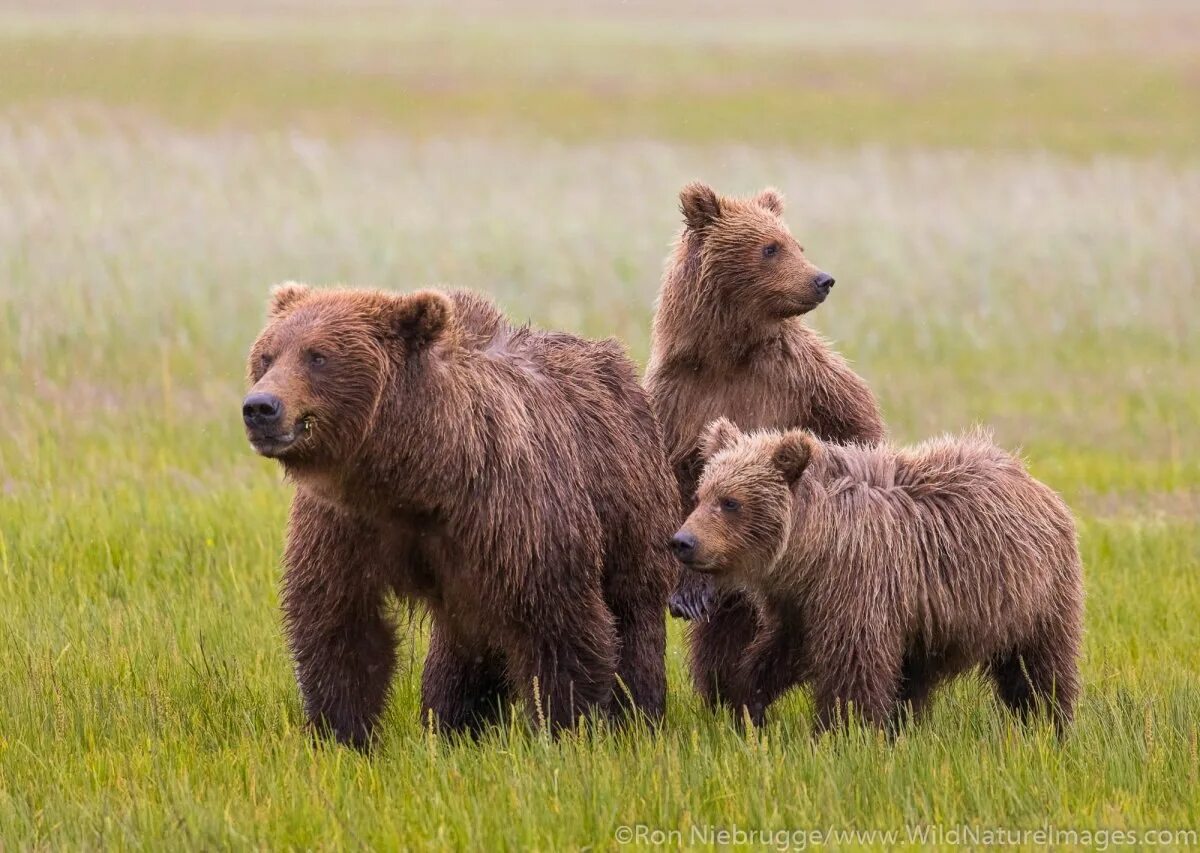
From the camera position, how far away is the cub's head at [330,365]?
Answer: 218 inches

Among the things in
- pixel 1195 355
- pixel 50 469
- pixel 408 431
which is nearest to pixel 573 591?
pixel 408 431

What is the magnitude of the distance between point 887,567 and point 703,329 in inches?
69.9

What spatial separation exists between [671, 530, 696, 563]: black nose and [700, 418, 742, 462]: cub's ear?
59cm

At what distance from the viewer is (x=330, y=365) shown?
573cm

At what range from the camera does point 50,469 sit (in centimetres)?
1125

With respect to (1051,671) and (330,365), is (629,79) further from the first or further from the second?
(330,365)

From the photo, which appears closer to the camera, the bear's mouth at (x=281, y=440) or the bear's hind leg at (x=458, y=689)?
the bear's mouth at (x=281, y=440)

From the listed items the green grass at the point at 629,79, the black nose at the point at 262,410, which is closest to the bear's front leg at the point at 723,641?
the black nose at the point at 262,410

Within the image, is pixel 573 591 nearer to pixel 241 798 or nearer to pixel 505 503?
pixel 505 503

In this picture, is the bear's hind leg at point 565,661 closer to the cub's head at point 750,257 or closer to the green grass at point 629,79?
the cub's head at point 750,257

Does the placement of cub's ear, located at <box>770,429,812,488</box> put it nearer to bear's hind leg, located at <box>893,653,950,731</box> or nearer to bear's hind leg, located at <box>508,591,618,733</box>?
bear's hind leg, located at <box>508,591,618,733</box>

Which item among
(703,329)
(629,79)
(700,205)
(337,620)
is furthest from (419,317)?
(629,79)

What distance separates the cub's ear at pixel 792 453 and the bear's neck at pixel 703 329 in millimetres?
1382

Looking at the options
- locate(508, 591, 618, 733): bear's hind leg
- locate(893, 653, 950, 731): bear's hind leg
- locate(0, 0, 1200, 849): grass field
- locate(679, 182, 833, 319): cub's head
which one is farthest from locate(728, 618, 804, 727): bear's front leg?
locate(679, 182, 833, 319): cub's head
